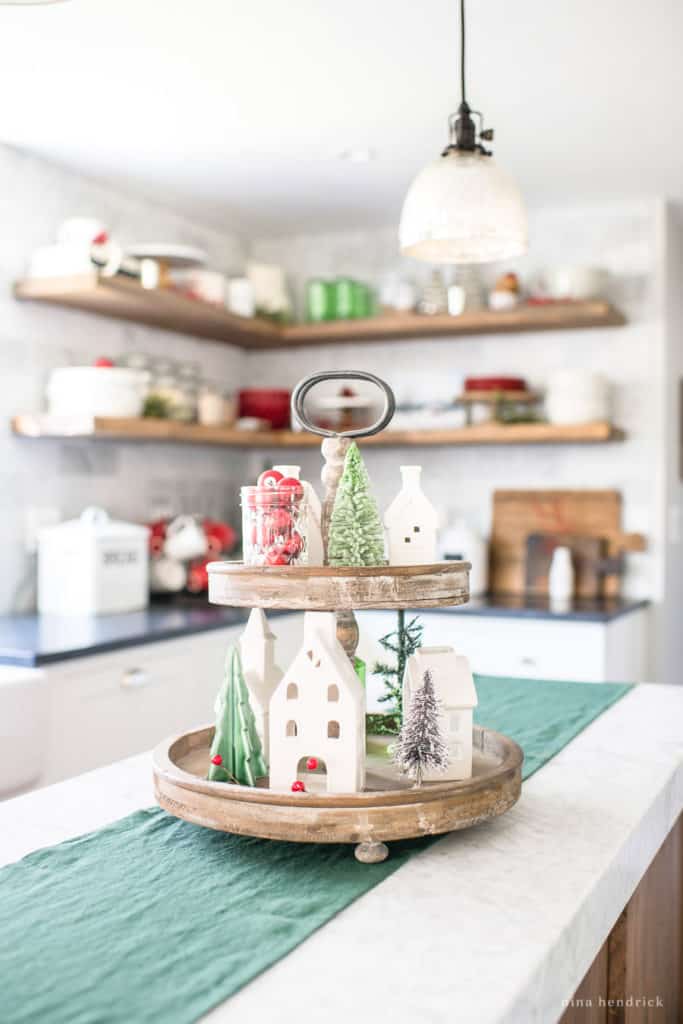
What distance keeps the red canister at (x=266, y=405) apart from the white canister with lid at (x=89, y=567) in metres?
1.07

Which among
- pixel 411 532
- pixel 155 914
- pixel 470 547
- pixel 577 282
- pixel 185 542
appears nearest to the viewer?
pixel 155 914

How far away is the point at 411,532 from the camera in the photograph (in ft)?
4.53

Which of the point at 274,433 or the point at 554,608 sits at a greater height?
the point at 274,433

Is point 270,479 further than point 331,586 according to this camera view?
Yes

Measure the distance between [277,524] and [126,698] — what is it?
5.62 feet

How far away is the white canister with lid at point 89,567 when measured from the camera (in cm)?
335

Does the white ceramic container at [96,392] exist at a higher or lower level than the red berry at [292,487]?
higher

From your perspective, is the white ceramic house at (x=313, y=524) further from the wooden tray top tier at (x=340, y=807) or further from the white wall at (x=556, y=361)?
the white wall at (x=556, y=361)

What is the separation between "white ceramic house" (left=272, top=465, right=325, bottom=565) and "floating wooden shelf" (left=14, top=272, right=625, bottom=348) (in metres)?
2.13

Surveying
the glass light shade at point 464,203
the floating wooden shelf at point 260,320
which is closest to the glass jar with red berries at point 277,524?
the glass light shade at point 464,203

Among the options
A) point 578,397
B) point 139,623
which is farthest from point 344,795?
point 578,397

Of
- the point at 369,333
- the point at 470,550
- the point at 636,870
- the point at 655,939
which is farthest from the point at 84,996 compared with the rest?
the point at 369,333

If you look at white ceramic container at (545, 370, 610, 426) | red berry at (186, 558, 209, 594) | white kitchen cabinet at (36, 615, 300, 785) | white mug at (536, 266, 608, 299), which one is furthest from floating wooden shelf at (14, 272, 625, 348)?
white kitchen cabinet at (36, 615, 300, 785)

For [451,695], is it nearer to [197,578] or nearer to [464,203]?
[464,203]
